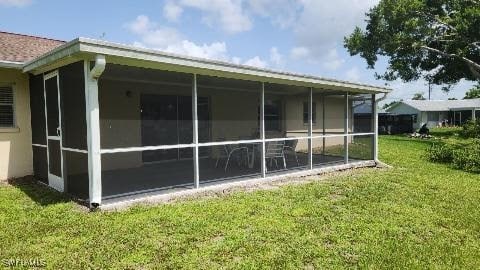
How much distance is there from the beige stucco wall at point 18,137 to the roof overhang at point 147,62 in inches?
29.7

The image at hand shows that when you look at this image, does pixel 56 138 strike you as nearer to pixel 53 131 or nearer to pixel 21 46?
pixel 53 131

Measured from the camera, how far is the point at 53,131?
6684 millimetres

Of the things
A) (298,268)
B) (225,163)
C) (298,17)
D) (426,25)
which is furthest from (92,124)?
(426,25)

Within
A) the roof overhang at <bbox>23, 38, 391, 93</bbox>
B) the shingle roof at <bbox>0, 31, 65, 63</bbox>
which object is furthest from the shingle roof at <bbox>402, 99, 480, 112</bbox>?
the shingle roof at <bbox>0, 31, 65, 63</bbox>

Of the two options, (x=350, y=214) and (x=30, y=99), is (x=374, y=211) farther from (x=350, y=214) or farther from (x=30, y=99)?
(x=30, y=99)

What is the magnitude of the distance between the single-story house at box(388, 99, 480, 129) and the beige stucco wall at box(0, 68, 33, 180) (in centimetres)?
3996

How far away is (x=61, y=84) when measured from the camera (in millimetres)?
6176

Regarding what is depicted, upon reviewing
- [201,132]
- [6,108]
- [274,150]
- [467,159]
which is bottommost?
[467,159]

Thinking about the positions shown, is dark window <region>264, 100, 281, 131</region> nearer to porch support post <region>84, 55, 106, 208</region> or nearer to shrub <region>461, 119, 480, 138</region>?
porch support post <region>84, 55, 106, 208</region>

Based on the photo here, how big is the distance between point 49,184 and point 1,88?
2.34 metres

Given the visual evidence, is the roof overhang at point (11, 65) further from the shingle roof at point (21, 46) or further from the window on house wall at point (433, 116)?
the window on house wall at point (433, 116)

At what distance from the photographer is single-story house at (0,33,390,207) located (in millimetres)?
5773

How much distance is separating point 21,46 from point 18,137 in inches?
103

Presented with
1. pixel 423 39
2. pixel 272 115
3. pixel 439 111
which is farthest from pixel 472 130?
pixel 439 111
